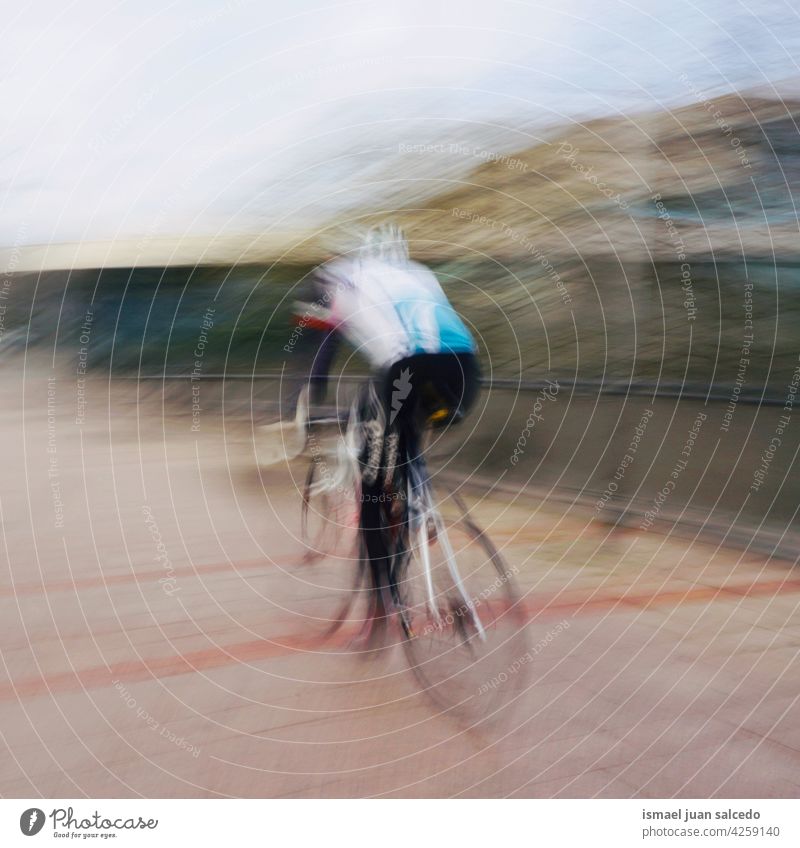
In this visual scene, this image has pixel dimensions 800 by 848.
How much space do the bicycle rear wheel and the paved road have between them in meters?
0.08

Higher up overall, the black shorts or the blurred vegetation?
the blurred vegetation

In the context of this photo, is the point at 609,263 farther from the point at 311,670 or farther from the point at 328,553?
the point at 311,670

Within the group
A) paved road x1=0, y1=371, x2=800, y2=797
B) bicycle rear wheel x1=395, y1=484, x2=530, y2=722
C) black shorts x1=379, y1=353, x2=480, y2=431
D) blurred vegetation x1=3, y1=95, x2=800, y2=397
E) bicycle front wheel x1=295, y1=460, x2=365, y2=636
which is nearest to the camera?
paved road x1=0, y1=371, x2=800, y2=797

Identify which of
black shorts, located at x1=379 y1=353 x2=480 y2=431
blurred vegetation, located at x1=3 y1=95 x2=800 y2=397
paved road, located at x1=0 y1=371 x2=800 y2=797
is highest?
blurred vegetation, located at x1=3 y1=95 x2=800 y2=397

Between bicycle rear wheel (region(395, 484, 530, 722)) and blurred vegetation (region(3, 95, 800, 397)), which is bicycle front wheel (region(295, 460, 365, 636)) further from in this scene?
blurred vegetation (region(3, 95, 800, 397))

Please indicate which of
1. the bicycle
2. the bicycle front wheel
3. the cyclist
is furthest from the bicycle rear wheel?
the bicycle front wheel

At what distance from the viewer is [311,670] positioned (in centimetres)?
263

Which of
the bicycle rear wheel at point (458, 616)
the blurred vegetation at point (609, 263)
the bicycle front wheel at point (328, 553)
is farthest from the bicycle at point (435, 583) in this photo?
the blurred vegetation at point (609, 263)

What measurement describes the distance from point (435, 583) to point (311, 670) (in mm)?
438

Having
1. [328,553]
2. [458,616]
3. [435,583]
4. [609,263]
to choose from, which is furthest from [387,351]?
[609,263]

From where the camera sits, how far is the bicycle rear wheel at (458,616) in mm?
2527

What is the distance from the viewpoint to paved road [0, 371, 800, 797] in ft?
7.02

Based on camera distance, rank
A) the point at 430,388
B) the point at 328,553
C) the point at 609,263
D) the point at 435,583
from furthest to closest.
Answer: the point at 609,263, the point at 328,553, the point at 435,583, the point at 430,388

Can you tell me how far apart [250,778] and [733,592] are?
1940 millimetres
